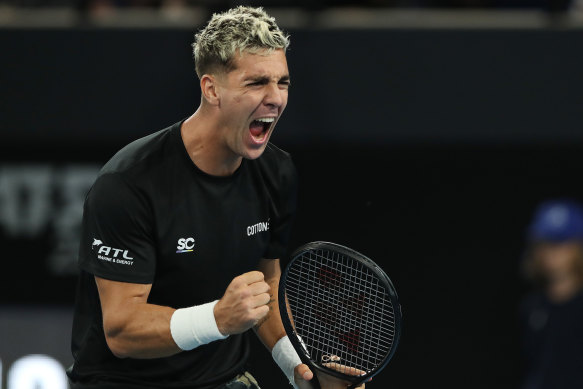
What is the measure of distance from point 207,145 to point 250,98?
0.76 feet

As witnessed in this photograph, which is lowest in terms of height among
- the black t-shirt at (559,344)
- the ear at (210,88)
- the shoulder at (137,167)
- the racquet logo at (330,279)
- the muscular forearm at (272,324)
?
the black t-shirt at (559,344)

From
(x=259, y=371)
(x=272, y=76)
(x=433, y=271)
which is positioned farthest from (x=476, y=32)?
(x=272, y=76)

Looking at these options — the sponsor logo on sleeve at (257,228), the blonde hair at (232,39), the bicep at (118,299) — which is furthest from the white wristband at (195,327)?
the blonde hair at (232,39)

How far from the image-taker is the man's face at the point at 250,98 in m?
3.26

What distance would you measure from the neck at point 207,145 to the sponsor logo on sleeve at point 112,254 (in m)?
0.38

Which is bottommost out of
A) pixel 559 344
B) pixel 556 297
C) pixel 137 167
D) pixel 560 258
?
pixel 559 344

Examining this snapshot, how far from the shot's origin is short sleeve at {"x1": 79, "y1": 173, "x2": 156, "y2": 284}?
3.23 metres

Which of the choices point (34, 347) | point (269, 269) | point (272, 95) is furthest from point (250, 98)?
point (34, 347)

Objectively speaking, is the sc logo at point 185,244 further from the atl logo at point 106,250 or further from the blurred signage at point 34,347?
the blurred signage at point 34,347

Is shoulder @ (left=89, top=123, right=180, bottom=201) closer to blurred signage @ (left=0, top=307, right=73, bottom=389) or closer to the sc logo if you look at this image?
the sc logo

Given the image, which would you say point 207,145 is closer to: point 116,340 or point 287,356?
point 116,340

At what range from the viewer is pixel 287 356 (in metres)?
3.66

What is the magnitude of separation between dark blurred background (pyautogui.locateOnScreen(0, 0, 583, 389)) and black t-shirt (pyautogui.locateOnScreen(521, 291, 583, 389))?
29 centimetres

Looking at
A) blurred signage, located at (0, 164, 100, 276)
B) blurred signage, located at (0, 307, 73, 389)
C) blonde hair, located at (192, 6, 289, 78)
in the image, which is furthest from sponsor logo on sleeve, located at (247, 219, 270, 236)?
blurred signage, located at (0, 307, 73, 389)
